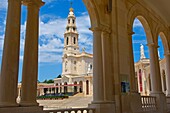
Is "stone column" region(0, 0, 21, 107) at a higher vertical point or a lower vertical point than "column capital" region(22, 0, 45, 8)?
lower

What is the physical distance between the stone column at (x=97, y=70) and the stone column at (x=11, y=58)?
3362mm

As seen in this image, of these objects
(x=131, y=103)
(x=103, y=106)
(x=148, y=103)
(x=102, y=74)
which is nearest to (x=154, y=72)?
(x=148, y=103)

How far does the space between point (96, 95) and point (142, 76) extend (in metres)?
31.0

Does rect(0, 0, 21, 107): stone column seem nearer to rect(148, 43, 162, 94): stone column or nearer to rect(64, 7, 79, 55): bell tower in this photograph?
rect(148, 43, 162, 94): stone column

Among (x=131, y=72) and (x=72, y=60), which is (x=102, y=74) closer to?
(x=131, y=72)

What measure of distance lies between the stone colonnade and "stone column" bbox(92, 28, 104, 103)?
2.71m

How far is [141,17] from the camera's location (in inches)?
456

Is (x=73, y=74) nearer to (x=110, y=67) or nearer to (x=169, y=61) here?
(x=169, y=61)

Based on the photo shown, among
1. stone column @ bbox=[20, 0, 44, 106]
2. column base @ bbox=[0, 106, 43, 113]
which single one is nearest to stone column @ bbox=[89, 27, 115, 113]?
column base @ bbox=[0, 106, 43, 113]

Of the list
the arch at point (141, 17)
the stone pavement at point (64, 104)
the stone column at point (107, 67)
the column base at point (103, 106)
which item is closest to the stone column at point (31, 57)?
the column base at point (103, 106)

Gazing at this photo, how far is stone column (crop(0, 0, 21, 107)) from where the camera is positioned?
4.76 metres

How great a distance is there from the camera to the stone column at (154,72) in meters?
12.0

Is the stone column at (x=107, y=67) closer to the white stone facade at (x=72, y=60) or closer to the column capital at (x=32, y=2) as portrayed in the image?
the column capital at (x=32, y=2)

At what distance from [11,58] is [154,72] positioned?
9.58m
